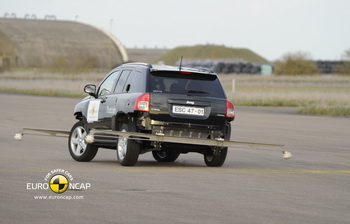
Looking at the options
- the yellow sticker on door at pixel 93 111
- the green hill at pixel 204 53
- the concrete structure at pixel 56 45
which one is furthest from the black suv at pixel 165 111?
the green hill at pixel 204 53

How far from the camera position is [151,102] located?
13.4 m

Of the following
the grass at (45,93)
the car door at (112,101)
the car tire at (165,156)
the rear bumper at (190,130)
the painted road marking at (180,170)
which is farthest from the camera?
the grass at (45,93)

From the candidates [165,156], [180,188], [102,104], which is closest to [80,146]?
[102,104]

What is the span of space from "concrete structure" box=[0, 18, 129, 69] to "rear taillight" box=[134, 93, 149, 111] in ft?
345

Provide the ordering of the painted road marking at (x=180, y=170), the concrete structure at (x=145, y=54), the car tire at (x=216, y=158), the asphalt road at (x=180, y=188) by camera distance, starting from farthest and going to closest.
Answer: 1. the concrete structure at (x=145, y=54)
2. the car tire at (x=216, y=158)
3. the painted road marking at (x=180, y=170)
4. the asphalt road at (x=180, y=188)

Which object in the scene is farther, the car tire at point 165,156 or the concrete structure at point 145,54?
the concrete structure at point 145,54

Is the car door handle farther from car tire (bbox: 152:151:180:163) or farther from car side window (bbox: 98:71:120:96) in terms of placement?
car tire (bbox: 152:151:180:163)

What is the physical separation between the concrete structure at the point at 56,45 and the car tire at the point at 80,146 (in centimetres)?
10339

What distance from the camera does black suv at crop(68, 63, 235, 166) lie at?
44.1 ft

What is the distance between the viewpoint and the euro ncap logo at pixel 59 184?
34.5ft

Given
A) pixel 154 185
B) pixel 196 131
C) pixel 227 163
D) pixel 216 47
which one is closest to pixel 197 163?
pixel 227 163

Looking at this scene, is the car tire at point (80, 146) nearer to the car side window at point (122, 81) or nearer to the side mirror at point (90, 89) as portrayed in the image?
the side mirror at point (90, 89)

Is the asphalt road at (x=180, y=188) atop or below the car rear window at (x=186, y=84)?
below

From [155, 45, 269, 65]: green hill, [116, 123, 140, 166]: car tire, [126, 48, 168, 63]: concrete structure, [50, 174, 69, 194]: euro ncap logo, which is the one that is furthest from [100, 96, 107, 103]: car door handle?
[126, 48, 168, 63]: concrete structure
